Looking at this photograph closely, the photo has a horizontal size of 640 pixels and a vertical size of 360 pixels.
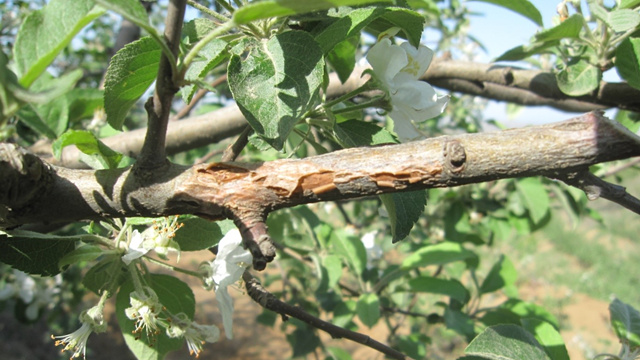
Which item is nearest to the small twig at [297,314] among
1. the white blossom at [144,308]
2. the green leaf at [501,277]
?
the white blossom at [144,308]

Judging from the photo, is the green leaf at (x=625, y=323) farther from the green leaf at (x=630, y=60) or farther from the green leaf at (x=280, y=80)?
the green leaf at (x=280, y=80)

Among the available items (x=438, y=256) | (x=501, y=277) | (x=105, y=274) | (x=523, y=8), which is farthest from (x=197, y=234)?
(x=501, y=277)

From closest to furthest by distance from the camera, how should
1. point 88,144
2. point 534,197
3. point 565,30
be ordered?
point 88,144 → point 565,30 → point 534,197

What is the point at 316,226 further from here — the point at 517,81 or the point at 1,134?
the point at 1,134

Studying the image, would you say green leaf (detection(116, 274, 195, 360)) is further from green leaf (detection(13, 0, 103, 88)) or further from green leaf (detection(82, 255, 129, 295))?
green leaf (detection(13, 0, 103, 88))

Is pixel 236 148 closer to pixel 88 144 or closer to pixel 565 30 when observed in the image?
pixel 88 144

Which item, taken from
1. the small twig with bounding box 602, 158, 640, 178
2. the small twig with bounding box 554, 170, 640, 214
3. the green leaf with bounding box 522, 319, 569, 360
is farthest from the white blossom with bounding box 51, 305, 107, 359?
the small twig with bounding box 602, 158, 640, 178
